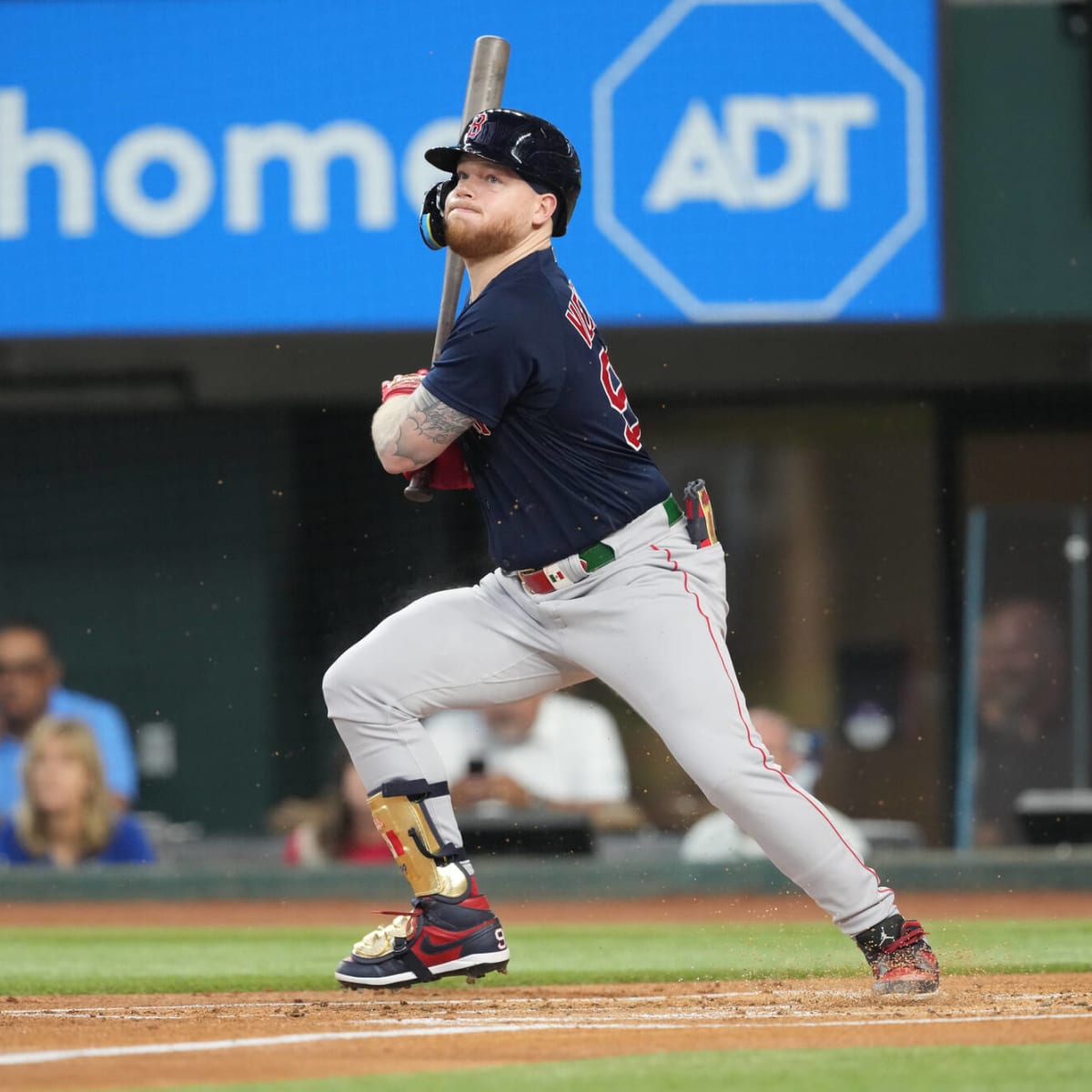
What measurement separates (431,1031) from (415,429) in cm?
118

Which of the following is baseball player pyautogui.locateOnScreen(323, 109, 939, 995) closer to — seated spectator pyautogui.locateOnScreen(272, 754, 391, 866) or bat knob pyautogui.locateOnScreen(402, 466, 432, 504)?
bat knob pyautogui.locateOnScreen(402, 466, 432, 504)

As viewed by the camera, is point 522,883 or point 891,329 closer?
point 522,883

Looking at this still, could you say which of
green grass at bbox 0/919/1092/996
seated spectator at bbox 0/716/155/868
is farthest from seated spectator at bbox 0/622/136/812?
green grass at bbox 0/919/1092/996

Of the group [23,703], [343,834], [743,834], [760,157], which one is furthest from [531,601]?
[760,157]

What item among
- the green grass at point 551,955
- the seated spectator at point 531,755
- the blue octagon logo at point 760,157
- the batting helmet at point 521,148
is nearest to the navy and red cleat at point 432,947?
the green grass at point 551,955

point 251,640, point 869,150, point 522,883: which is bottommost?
point 522,883

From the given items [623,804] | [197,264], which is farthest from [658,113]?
[623,804]

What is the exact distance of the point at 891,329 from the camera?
406 inches

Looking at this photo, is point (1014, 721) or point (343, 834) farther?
point (1014, 721)

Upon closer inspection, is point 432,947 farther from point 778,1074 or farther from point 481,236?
point 481,236

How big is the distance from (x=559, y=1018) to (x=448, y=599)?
94 cm

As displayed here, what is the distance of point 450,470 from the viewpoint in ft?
14.7

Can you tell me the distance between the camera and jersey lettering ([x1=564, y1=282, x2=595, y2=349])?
4254mm

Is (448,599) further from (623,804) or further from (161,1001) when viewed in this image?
(623,804)
